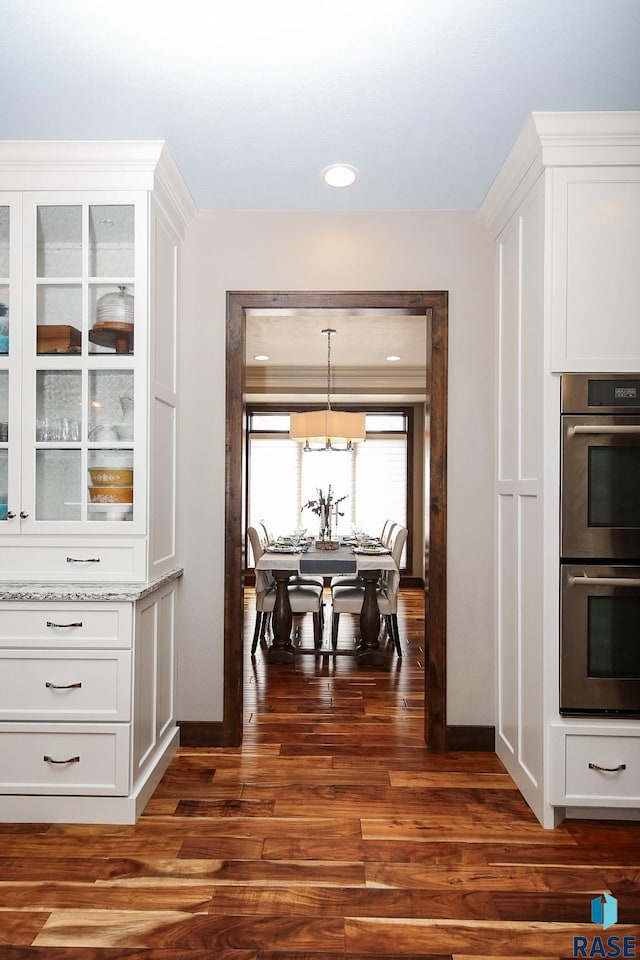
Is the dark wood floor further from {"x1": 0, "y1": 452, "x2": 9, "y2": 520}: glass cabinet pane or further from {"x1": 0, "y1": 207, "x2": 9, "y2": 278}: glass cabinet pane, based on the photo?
{"x1": 0, "y1": 207, "x2": 9, "y2": 278}: glass cabinet pane

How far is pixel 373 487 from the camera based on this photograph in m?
8.69

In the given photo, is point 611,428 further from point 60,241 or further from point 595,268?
point 60,241

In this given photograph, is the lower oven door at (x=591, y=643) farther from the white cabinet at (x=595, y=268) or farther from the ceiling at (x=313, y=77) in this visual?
the ceiling at (x=313, y=77)

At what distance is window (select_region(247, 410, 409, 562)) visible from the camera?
867cm

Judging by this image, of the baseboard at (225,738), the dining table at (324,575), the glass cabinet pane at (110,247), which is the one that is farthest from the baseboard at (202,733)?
the glass cabinet pane at (110,247)

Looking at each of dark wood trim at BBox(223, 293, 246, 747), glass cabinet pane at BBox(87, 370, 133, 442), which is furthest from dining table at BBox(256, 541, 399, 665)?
glass cabinet pane at BBox(87, 370, 133, 442)

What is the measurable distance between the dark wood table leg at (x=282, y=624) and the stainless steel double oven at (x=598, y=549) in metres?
2.60

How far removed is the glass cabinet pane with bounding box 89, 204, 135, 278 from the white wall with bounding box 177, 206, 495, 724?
1.77 feet

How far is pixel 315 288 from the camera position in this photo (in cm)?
318

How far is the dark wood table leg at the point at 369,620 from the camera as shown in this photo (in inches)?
188

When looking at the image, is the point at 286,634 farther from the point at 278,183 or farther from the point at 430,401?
the point at 278,183

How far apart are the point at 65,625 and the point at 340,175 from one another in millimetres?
2157

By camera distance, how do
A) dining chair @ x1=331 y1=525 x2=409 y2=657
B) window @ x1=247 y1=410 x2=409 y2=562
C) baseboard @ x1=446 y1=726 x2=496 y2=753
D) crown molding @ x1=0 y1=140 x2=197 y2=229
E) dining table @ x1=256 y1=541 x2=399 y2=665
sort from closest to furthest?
crown molding @ x1=0 y1=140 x2=197 y2=229, baseboard @ x1=446 y1=726 x2=496 y2=753, dining table @ x1=256 y1=541 x2=399 y2=665, dining chair @ x1=331 y1=525 x2=409 y2=657, window @ x1=247 y1=410 x2=409 y2=562

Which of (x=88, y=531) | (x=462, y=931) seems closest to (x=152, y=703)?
(x=88, y=531)
